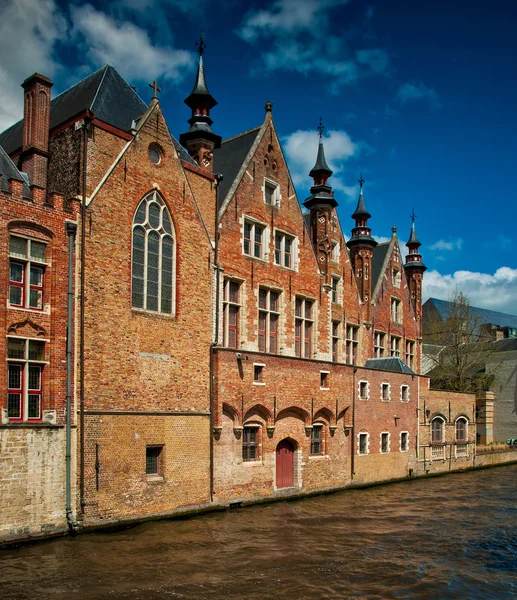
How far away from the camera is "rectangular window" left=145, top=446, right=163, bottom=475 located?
19.1 metres

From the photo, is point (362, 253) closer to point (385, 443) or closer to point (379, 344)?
point (379, 344)

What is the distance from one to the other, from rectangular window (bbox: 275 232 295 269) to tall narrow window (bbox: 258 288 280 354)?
1462mm

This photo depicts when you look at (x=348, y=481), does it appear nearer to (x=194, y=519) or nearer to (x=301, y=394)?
(x=301, y=394)

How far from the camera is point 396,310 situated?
36.9 metres

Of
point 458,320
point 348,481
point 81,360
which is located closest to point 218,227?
point 81,360

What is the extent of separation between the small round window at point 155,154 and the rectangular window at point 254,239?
5.21 m

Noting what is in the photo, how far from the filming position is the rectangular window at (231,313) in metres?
23.2

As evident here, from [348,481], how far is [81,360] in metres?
14.4

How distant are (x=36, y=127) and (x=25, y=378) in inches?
301

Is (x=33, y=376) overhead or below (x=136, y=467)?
overhead

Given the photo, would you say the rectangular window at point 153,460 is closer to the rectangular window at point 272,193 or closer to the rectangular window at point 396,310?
the rectangular window at point 272,193

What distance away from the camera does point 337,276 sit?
3106 centimetres

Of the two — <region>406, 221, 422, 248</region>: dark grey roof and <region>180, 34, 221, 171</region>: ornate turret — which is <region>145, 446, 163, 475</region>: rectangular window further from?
<region>406, 221, 422, 248</region>: dark grey roof

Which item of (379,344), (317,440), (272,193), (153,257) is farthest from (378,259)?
(153,257)
